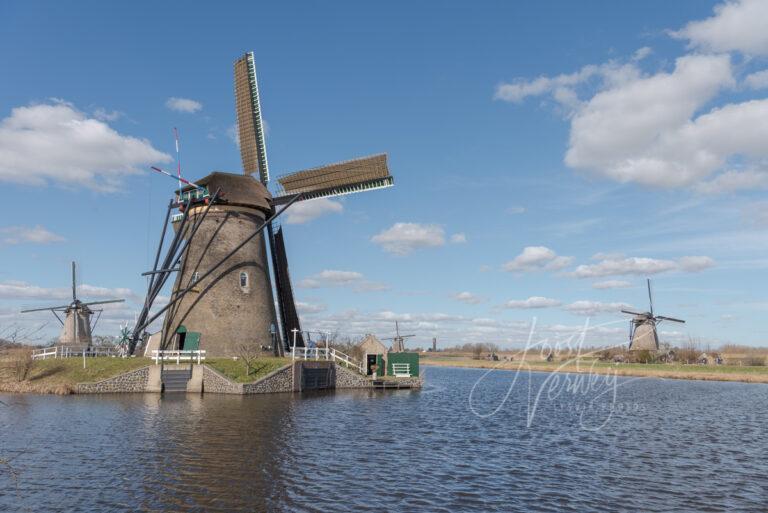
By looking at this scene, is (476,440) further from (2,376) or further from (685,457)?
(2,376)

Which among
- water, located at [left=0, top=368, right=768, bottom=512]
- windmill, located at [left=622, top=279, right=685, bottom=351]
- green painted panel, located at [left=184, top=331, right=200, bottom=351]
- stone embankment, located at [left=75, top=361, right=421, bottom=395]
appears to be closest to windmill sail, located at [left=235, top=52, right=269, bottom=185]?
green painted panel, located at [left=184, top=331, right=200, bottom=351]

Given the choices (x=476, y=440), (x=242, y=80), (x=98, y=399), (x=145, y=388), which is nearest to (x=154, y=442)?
(x=476, y=440)

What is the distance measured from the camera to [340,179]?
1538 inches

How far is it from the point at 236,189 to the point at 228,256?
500 centimetres

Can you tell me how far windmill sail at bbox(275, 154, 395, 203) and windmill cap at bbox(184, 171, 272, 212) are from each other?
75.4 inches

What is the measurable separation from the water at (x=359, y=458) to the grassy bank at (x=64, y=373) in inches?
90.8

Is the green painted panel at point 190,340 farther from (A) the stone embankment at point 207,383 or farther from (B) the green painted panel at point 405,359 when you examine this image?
(B) the green painted panel at point 405,359

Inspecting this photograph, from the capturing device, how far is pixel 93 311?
54000 mm

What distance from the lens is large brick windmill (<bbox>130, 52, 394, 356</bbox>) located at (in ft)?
120

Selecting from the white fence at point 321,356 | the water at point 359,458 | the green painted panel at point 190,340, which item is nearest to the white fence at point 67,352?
the green painted panel at point 190,340

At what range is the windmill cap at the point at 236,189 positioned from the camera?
125 ft

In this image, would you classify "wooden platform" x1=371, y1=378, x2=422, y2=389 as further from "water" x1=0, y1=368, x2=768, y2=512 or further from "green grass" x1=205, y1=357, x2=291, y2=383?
"water" x1=0, y1=368, x2=768, y2=512

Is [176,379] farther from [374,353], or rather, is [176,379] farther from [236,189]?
[374,353]

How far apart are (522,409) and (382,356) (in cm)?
1405
